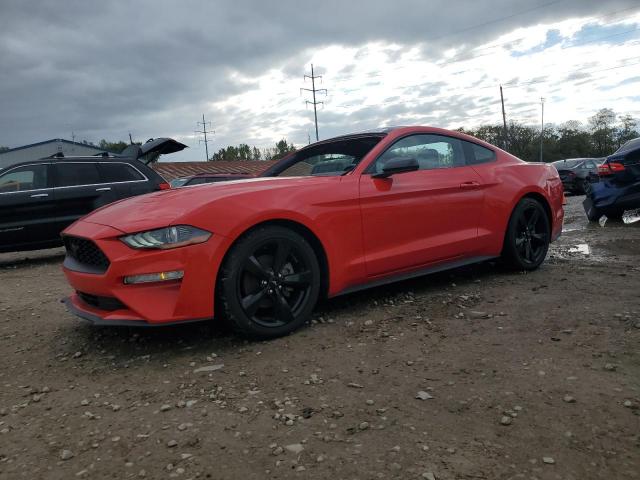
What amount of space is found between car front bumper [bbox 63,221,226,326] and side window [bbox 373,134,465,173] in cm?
154

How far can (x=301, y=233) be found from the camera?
3.37m

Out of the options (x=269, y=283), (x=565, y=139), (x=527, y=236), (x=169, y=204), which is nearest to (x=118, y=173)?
(x=169, y=204)

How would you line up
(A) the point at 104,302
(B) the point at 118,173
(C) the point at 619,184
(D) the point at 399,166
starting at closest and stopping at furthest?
(A) the point at 104,302
(D) the point at 399,166
(C) the point at 619,184
(B) the point at 118,173

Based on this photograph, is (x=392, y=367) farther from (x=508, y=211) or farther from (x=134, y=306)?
(x=508, y=211)

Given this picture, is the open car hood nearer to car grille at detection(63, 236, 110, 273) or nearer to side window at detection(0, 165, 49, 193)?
side window at detection(0, 165, 49, 193)

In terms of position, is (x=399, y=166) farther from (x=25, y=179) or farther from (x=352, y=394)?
(x=25, y=179)

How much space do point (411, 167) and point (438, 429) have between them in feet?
6.80

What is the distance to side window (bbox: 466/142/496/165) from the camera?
14.9 ft

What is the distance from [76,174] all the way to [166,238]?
572cm

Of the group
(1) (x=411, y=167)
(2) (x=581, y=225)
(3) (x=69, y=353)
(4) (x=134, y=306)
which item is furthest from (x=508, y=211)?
→ (2) (x=581, y=225)

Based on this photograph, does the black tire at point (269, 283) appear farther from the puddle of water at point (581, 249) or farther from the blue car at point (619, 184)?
the blue car at point (619, 184)

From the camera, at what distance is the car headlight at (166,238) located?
290cm

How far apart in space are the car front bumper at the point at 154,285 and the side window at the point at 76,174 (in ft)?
17.5

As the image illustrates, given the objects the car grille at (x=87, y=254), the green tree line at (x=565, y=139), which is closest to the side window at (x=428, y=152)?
the car grille at (x=87, y=254)
